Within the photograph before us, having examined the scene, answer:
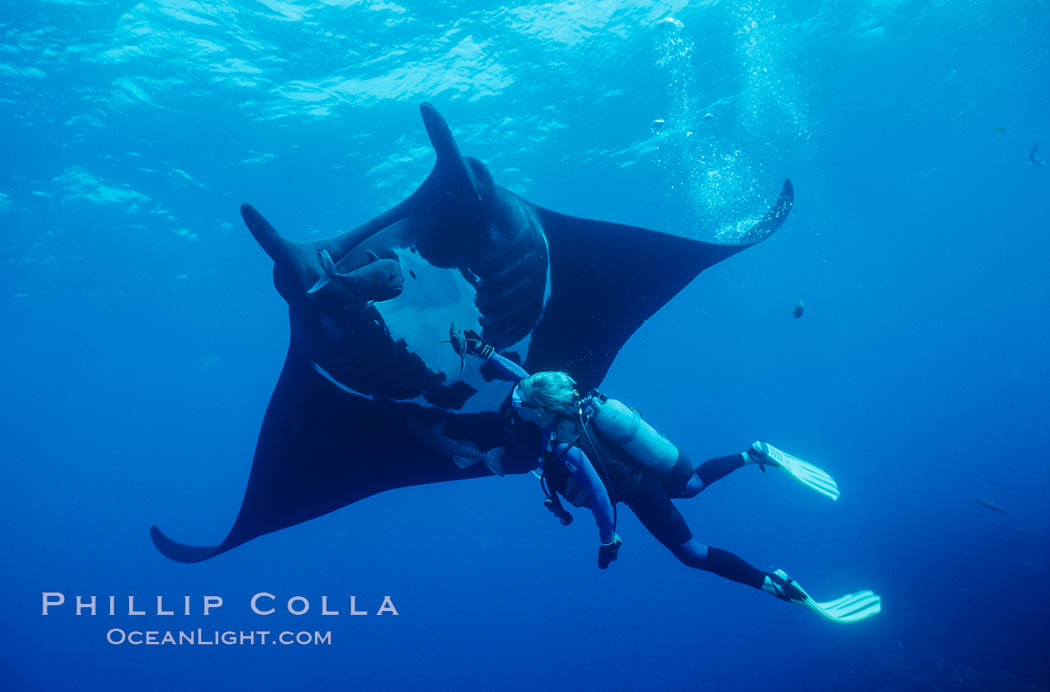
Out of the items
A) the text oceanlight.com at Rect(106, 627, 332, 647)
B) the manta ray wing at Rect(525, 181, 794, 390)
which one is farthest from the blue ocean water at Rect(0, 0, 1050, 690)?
the manta ray wing at Rect(525, 181, 794, 390)

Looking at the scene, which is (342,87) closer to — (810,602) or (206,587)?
(810,602)

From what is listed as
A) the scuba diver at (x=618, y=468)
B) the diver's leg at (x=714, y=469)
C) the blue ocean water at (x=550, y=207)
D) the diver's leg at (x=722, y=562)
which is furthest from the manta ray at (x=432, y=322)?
the blue ocean water at (x=550, y=207)

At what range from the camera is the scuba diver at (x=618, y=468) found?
372 centimetres

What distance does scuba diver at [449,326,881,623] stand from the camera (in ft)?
12.2

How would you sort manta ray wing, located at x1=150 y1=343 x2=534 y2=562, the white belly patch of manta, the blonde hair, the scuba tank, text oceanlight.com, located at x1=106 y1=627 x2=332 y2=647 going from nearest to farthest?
the white belly patch of manta → the blonde hair → manta ray wing, located at x1=150 y1=343 x2=534 y2=562 → the scuba tank → text oceanlight.com, located at x1=106 y1=627 x2=332 y2=647

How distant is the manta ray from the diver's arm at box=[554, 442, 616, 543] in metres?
0.34

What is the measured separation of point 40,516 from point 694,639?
70498 millimetres

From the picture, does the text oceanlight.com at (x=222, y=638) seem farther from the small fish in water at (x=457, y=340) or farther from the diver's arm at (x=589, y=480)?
the small fish in water at (x=457, y=340)

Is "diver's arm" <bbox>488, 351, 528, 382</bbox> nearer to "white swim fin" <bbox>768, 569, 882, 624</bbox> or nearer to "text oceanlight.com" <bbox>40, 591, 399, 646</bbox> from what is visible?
"white swim fin" <bbox>768, 569, 882, 624</bbox>

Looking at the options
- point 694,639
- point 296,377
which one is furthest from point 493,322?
point 694,639

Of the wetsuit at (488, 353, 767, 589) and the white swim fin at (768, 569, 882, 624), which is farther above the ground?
the wetsuit at (488, 353, 767, 589)

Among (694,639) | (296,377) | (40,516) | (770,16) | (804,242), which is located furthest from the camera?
(40,516)

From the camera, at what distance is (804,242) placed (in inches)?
1644

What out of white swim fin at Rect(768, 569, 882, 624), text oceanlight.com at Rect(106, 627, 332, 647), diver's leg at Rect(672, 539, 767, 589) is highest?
text oceanlight.com at Rect(106, 627, 332, 647)
